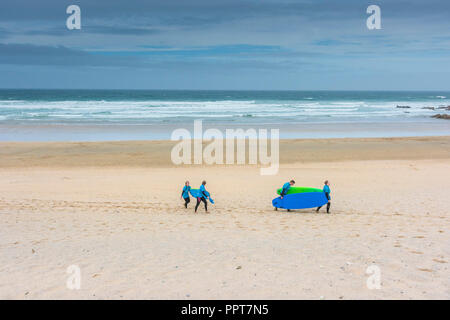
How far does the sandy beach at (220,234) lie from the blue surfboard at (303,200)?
1.11ft

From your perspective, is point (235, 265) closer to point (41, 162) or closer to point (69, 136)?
point (41, 162)

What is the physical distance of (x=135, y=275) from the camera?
6.96 m

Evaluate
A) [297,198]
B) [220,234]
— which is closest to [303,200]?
[297,198]

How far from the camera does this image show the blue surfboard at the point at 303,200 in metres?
12.3

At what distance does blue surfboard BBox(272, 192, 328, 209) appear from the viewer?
1227 centimetres

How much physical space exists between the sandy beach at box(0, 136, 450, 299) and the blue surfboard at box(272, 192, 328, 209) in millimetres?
338

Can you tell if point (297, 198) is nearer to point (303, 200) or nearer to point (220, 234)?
point (303, 200)

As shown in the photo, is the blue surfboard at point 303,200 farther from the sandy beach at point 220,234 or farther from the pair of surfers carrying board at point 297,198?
the sandy beach at point 220,234

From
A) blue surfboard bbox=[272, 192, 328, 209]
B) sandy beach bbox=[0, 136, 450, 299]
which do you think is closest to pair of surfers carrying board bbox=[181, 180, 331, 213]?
blue surfboard bbox=[272, 192, 328, 209]

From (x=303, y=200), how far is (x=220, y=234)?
3770 millimetres

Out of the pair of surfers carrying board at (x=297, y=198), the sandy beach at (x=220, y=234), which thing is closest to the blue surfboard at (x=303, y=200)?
the pair of surfers carrying board at (x=297, y=198)

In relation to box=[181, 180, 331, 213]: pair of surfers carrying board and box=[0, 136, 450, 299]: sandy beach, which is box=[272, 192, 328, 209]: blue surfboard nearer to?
box=[181, 180, 331, 213]: pair of surfers carrying board

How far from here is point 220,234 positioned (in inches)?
377

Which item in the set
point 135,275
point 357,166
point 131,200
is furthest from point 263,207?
point 357,166
